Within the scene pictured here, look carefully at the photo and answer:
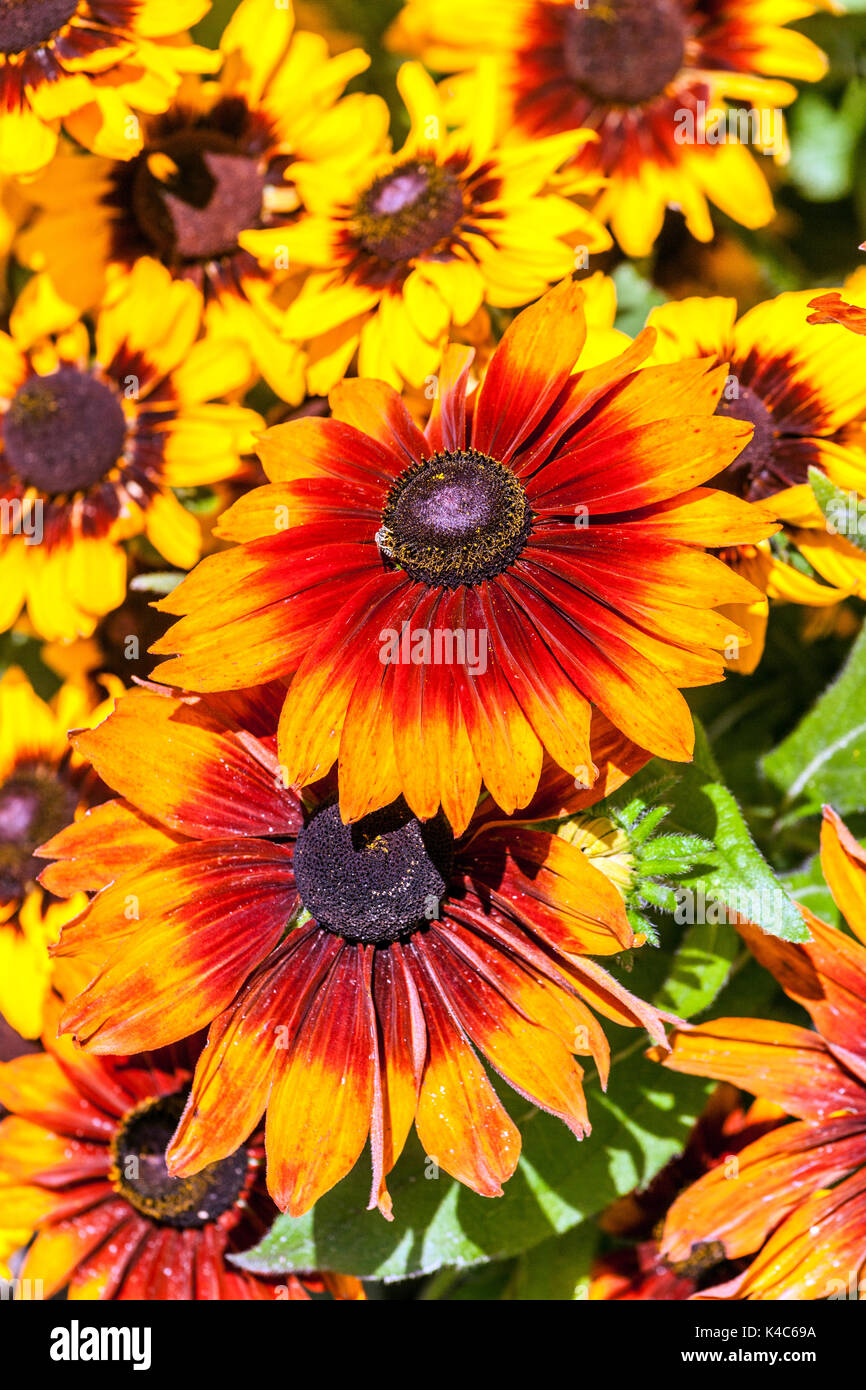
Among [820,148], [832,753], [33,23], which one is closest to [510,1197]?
[832,753]

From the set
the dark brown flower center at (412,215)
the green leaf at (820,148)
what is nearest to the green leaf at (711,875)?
the dark brown flower center at (412,215)

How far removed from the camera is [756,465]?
49.6 inches

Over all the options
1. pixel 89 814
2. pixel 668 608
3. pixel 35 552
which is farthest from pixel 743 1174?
pixel 35 552

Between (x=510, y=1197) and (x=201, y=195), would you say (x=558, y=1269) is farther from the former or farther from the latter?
(x=201, y=195)

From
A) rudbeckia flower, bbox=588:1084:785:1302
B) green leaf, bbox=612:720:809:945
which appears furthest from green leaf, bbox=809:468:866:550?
rudbeckia flower, bbox=588:1084:785:1302

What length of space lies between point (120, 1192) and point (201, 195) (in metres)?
1.10

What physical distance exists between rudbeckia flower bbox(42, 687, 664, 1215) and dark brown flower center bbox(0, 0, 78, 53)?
2.24ft

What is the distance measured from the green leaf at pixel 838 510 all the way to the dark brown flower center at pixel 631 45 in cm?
64

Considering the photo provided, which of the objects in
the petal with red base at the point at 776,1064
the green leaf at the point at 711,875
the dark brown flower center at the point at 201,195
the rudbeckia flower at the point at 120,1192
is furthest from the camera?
the dark brown flower center at the point at 201,195

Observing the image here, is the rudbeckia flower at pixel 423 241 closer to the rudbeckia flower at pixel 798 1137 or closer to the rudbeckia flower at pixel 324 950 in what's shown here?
the rudbeckia flower at pixel 324 950

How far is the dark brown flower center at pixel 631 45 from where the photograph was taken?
1.49 metres

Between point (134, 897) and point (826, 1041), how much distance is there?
612mm

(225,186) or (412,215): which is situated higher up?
(225,186)

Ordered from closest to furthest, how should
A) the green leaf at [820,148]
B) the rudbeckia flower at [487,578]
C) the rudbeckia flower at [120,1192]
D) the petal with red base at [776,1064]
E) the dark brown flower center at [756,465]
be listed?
the rudbeckia flower at [487,578] → the petal with red base at [776,1064] → the dark brown flower center at [756,465] → the rudbeckia flower at [120,1192] → the green leaf at [820,148]
